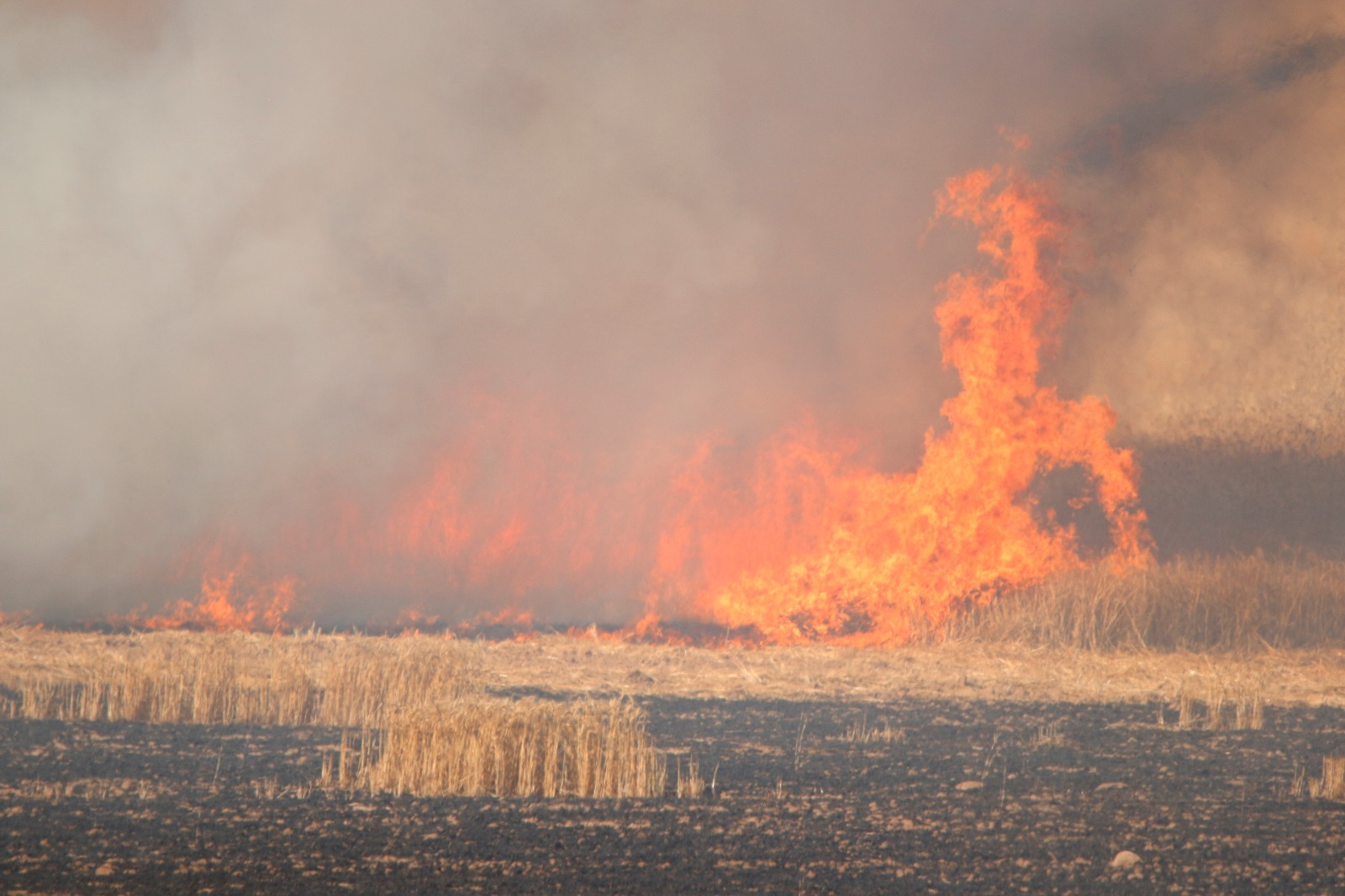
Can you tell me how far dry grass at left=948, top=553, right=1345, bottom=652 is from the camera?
66.1 ft

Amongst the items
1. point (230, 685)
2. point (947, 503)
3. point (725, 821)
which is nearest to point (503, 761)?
point (725, 821)

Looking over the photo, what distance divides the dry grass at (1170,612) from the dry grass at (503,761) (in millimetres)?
11624

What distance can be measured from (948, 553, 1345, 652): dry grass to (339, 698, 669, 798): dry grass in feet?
38.1

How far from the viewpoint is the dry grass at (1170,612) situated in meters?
20.2

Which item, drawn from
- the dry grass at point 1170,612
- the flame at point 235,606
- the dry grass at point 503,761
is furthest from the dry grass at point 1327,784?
the flame at point 235,606

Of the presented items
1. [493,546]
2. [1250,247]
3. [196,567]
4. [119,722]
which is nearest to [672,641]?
[493,546]

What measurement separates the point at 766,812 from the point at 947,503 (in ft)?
42.3

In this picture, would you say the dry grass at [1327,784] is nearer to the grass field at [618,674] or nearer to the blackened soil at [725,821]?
the blackened soil at [725,821]

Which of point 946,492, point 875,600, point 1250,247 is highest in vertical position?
point 1250,247

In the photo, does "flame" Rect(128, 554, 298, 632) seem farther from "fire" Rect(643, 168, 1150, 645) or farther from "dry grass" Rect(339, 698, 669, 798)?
"dry grass" Rect(339, 698, 669, 798)

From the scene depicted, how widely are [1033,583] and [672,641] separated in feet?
20.2

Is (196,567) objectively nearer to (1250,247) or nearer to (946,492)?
(946,492)

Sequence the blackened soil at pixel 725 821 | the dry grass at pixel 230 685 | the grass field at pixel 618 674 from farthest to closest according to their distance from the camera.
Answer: the dry grass at pixel 230 685, the grass field at pixel 618 674, the blackened soil at pixel 725 821

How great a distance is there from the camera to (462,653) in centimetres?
1639
